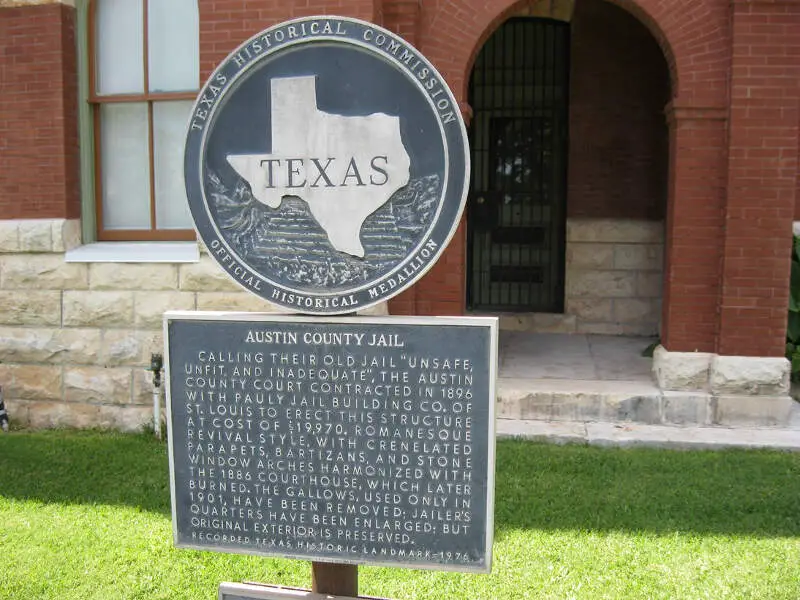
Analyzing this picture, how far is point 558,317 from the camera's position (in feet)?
30.4

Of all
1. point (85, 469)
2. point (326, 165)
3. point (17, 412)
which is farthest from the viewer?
point (17, 412)

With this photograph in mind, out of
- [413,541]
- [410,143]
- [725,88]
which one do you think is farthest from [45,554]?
[725,88]

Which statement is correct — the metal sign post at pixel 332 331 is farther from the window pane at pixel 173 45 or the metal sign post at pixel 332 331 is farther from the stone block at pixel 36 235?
the stone block at pixel 36 235

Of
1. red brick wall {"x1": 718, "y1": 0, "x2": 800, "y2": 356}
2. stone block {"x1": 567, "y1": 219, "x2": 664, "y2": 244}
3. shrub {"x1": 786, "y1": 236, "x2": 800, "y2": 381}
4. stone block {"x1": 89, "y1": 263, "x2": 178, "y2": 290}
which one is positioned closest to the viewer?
red brick wall {"x1": 718, "y1": 0, "x2": 800, "y2": 356}

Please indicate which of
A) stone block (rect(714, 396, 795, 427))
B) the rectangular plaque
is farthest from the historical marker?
stone block (rect(714, 396, 795, 427))

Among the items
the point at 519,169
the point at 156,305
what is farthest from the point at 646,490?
the point at 519,169

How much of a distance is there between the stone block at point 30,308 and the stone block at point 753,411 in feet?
18.1

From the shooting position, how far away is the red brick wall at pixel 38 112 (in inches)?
260

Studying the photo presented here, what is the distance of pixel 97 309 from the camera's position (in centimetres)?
664

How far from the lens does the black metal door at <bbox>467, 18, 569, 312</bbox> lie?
30.8 feet

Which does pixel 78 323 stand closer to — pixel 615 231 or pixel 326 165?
pixel 326 165

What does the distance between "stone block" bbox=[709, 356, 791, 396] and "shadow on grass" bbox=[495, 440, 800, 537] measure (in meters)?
0.68

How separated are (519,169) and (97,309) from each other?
5.20 metres

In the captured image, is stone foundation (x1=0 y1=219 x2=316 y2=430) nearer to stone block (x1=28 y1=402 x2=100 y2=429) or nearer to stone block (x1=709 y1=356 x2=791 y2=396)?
stone block (x1=28 y1=402 x2=100 y2=429)
